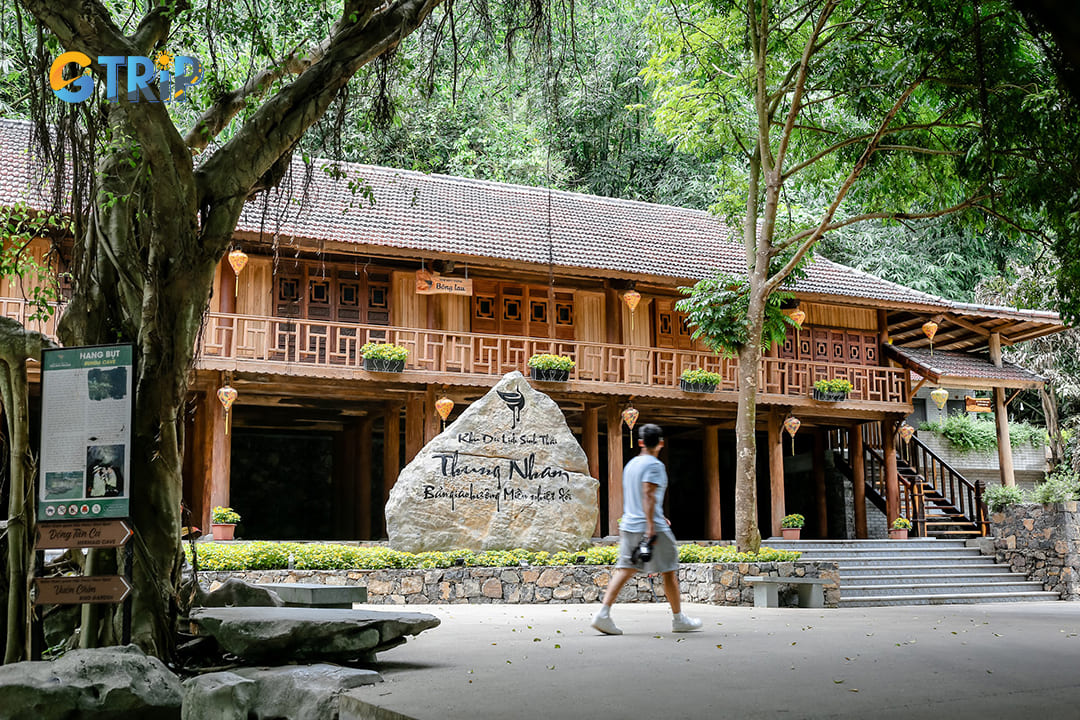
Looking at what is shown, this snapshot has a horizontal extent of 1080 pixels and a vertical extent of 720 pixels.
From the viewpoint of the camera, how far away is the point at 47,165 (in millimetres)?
6043

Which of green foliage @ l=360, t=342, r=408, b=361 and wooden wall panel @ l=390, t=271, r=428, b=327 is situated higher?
wooden wall panel @ l=390, t=271, r=428, b=327

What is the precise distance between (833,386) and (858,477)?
2623 millimetres

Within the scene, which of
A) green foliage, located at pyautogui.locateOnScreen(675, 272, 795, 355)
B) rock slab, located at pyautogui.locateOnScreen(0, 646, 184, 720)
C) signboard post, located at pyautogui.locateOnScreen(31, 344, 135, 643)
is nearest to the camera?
rock slab, located at pyautogui.locateOnScreen(0, 646, 184, 720)

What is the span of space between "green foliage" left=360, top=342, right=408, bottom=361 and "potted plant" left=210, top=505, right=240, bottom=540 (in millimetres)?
3181

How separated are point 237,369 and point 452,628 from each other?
8.00 meters

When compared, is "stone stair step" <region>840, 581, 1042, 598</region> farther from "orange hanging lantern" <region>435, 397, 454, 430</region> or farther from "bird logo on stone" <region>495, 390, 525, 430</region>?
"orange hanging lantern" <region>435, 397, 454, 430</region>

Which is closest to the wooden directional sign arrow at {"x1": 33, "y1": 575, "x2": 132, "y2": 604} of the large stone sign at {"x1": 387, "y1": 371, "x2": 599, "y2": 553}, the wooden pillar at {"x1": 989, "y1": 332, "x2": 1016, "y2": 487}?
the large stone sign at {"x1": 387, "y1": 371, "x2": 599, "y2": 553}

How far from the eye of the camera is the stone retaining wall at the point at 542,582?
11641 mm

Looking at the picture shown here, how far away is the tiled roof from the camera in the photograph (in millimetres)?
19016

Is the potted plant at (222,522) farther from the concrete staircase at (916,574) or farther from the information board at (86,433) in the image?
the information board at (86,433)

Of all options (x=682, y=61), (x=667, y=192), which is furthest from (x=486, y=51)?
(x=667, y=192)

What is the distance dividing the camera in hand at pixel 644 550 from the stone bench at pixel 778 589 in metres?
4.77

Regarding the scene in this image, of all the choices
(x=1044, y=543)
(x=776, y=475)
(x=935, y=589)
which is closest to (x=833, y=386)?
(x=776, y=475)

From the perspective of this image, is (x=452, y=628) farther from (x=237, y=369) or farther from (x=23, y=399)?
(x=237, y=369)
